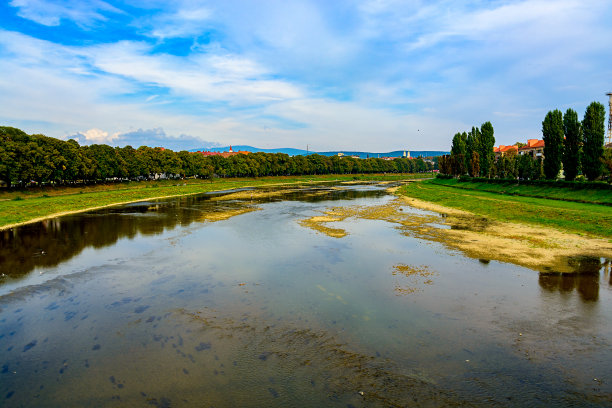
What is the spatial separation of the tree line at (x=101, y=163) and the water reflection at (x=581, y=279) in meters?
71.0

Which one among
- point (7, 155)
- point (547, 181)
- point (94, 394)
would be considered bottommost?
point (94, 394)

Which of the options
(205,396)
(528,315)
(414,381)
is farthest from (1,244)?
(528,315)

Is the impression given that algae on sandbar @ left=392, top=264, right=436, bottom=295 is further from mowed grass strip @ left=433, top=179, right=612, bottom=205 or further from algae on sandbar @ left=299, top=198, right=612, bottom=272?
mowed grass strip @ left=433, top=179, right=612, bottom=205

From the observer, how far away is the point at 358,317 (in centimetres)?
1322

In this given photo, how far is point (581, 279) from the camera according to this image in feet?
55.1

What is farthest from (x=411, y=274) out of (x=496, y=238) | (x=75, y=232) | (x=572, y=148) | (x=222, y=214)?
(x=572, y=148)

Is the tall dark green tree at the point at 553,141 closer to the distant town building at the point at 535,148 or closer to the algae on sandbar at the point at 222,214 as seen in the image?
the algae on sandbar at the point at 222,214

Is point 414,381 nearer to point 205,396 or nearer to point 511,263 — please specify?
point 205,396

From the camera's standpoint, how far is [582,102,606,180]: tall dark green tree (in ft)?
153

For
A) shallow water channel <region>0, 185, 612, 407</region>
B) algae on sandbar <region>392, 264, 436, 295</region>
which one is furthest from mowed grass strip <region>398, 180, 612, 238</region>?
algae on sandbar <region>392, 264, 436, 295</region>

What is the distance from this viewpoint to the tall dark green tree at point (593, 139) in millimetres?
46656

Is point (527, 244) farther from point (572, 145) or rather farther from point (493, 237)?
point (572, 145)

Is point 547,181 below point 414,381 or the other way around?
the other way around

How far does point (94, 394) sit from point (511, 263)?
21338 mm
